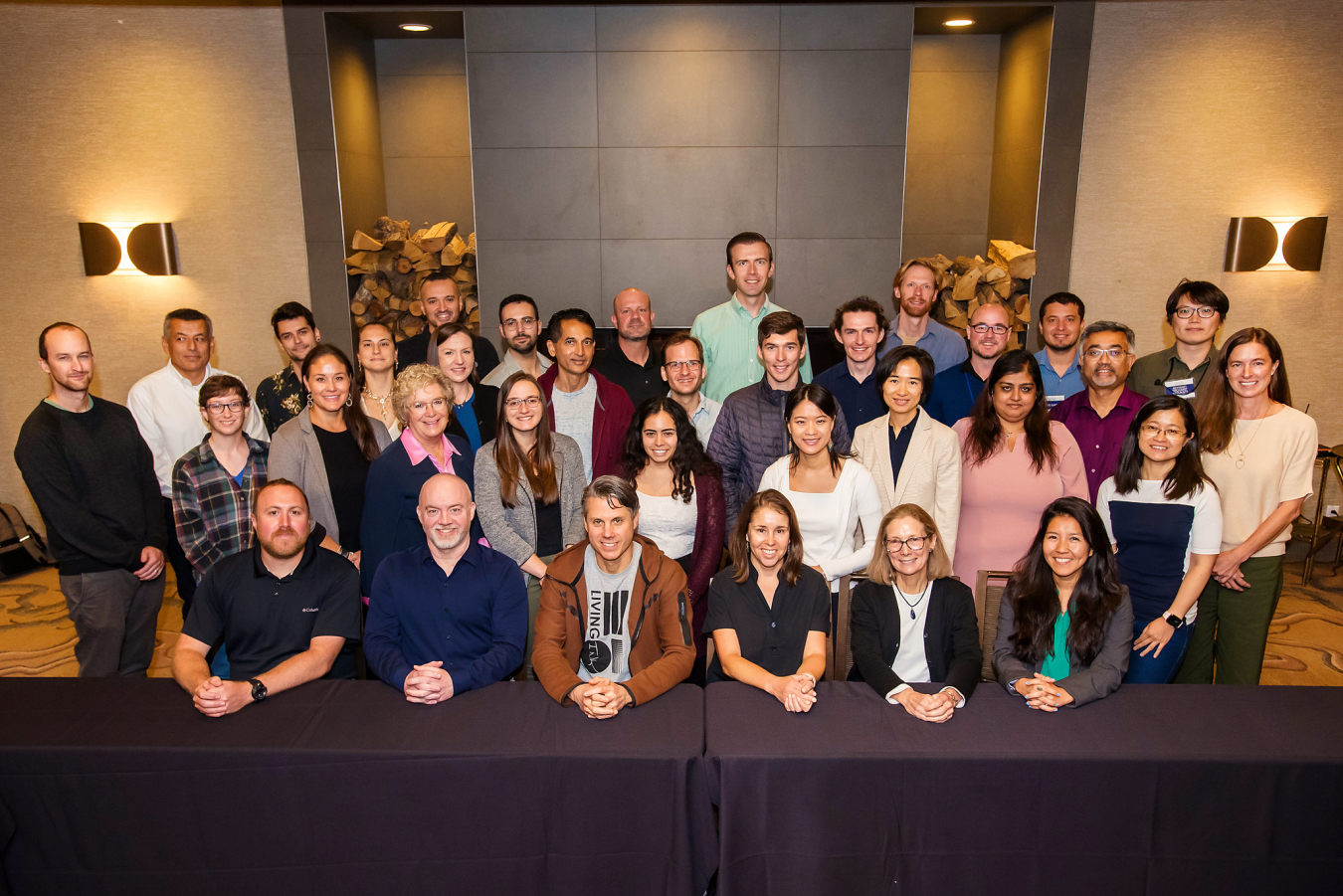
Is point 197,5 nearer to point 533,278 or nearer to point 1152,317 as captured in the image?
point 533,278

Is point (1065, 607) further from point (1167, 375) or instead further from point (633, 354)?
point (633, 354)

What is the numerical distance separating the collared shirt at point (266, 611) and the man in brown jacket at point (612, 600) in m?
0.65

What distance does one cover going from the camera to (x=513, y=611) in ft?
8.44

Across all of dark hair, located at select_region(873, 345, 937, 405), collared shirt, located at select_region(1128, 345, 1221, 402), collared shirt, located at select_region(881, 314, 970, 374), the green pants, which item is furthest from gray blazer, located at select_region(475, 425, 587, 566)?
collared shirt, located at select_region(1128, 345, 1221, 402)

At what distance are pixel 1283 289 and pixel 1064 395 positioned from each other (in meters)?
2.88

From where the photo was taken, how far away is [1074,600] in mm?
2500

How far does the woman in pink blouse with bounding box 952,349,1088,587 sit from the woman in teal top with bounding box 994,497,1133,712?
45cm

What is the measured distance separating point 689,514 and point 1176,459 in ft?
5.71

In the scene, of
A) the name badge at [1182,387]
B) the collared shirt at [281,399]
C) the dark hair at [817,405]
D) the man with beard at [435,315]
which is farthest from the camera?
the man with beard at [435,315]

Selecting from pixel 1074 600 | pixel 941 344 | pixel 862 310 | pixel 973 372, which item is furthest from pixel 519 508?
pixel 941 344

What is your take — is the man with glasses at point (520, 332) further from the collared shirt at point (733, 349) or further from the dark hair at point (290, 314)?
the dark hair at point (290, 314)

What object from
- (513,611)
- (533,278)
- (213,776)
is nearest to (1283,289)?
(533,278)

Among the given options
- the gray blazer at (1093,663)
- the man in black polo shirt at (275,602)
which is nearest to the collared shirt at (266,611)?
the man in black polo shirt at (275,602)

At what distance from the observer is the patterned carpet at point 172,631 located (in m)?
3.96
